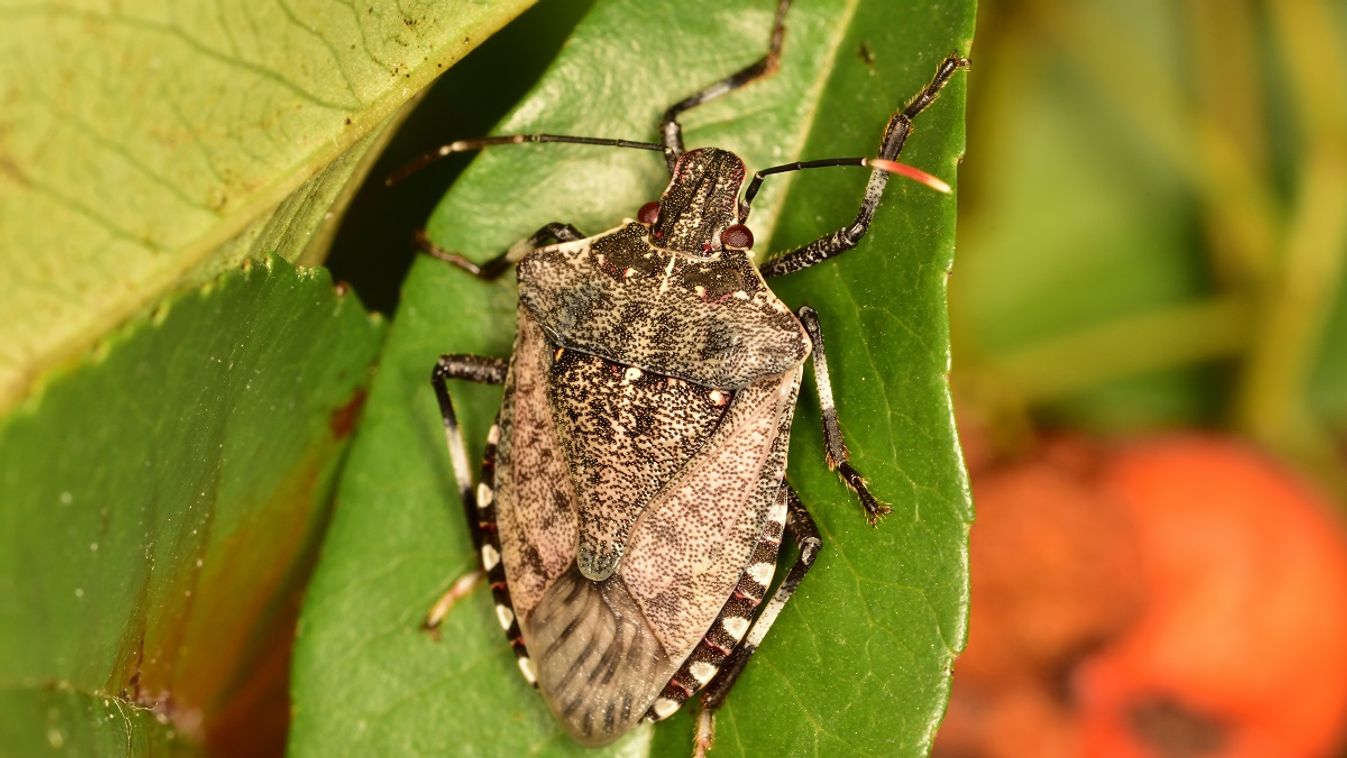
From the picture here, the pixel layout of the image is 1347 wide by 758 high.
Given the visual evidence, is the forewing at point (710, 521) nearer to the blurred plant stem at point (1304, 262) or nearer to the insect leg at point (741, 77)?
the insect leg at point (741, 77)

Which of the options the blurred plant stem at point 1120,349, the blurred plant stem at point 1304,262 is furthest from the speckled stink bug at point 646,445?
the blurred plant stem at point 1304,262

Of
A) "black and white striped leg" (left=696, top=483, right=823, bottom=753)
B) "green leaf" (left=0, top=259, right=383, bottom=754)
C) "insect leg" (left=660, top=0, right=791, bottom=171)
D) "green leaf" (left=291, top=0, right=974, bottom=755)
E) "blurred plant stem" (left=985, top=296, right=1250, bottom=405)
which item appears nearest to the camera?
"green leaf" (left=0, top=259, right=383, bottom=754)

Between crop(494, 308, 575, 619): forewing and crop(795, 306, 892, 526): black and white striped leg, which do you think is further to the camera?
crop(494, 308, 575, 619): forewing

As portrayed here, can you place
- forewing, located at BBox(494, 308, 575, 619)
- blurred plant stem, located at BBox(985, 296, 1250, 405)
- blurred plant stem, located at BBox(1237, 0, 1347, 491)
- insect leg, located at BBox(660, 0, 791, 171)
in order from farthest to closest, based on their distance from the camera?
blurred plant stem, located at BBox(985, 296, 1250, 405), blurred plant stem, located at BBox(1237, 0, 1347, 491), forewing, located at BBox(494, 308, 575, 619), insect leg, located at BBox(660, 0, 791, 171)

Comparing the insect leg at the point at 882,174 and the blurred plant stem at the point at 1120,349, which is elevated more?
the blurred plant stem at the point at 1120,349

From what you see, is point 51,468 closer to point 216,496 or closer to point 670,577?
point 216,496

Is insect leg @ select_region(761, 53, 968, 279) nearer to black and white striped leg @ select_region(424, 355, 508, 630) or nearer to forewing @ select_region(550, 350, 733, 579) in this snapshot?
forewing @ select_region(550, 350, 733, 579)

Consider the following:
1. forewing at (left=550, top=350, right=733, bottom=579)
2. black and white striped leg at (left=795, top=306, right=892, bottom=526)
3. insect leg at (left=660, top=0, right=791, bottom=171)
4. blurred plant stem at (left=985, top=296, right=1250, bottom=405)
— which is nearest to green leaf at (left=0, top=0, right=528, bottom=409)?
insect leg at (left=660, top=0, right=791, bottom=171)

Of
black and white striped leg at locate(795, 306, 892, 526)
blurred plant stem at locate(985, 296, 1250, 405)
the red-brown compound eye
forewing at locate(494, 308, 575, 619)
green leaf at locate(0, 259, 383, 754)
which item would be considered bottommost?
green leaf at locate(0, 259, 383, 754)

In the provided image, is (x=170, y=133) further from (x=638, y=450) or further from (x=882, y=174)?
(x=882, y=174)
